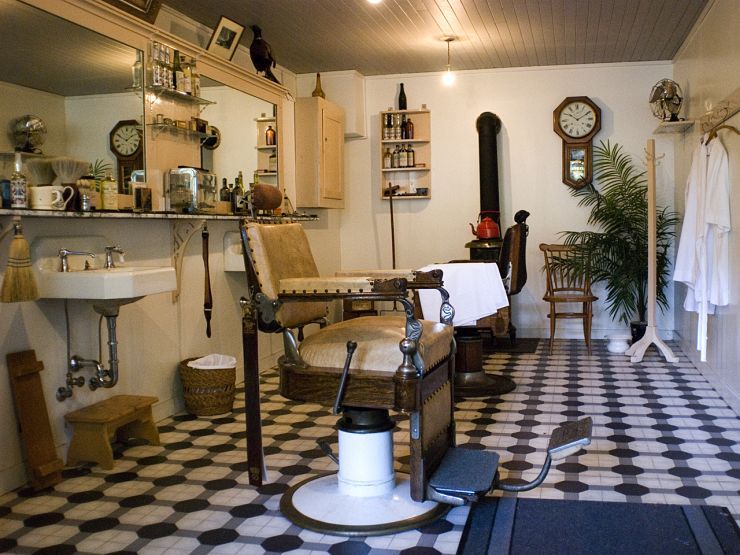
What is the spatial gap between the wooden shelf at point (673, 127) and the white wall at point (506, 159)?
37 cm

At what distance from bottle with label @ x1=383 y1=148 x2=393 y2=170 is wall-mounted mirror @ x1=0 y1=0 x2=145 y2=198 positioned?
3.94m

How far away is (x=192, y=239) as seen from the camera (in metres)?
5.04

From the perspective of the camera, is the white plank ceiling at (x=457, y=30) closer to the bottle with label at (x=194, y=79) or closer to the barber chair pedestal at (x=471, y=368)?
the bottle with label at (x=194, y=79)

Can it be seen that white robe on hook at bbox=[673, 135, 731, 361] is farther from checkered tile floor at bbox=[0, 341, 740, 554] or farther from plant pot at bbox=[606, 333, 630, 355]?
plant pot at bbox=[606, 333, 630, 355]

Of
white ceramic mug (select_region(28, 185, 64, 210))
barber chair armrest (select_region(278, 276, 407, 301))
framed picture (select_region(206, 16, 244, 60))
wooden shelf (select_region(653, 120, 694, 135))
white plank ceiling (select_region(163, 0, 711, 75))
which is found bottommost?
barber chair armrest (select_region(278, 276, 407, 301))

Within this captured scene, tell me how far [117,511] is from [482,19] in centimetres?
441

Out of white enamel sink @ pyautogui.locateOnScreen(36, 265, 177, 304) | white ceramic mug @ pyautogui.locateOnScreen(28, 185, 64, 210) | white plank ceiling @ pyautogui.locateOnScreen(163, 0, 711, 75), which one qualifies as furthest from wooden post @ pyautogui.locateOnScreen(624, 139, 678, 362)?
white ceramic mug @ pyautogui.locateOnScreen(28, 185, 64, 210)

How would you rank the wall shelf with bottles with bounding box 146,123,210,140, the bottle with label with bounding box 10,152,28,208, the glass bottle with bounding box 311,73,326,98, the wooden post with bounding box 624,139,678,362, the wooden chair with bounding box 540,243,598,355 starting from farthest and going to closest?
the glass bottle with bounding box 311,73,326,98, the wooden chair with bounding box 540,243,598,355, the wooden post with bounding box 624,139,678,362, the wall shelf with bottles with bounding box 146,123,210,140, the bottle with label with bounding box 10,152,28,208

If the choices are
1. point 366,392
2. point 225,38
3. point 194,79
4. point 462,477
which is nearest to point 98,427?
point 366,392

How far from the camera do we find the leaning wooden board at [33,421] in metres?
3.39

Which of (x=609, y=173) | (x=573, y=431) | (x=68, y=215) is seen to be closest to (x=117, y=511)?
(x=68, y=215)

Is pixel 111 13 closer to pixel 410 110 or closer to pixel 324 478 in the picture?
pixel 324 478

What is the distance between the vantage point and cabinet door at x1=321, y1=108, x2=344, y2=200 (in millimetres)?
7000

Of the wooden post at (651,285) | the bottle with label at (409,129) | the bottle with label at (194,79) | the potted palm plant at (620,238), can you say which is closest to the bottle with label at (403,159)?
the bottle with label at (409,129)
